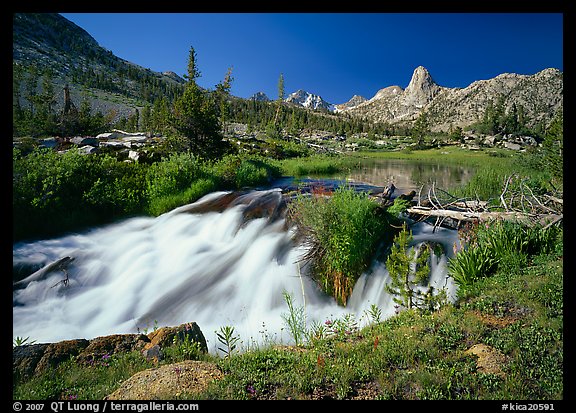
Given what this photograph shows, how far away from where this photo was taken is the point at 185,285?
296 inches

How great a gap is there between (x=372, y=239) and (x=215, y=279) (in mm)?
4263

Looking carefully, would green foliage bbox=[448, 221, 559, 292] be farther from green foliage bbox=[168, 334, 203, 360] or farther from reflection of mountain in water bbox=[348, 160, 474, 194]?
reflection of mountain in water bbox=[348, 160, 474, 194]

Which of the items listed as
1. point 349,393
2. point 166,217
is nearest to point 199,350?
point 349,393

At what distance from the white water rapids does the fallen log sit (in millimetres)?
479

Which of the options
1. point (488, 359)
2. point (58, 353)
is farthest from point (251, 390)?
point (58, 353)

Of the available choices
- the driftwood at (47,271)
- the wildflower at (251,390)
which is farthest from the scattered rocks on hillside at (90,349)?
the driftwood at (47,271)

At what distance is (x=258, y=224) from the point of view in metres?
9.82

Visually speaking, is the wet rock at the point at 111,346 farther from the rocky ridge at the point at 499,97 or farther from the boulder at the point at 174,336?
the rocky ridge at the point at 499,97

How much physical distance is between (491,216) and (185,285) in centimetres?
786

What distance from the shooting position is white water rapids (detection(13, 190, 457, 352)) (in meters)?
6.32

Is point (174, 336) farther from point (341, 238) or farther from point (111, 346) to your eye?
point (341, 238)

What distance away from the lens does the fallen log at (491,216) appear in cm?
617
